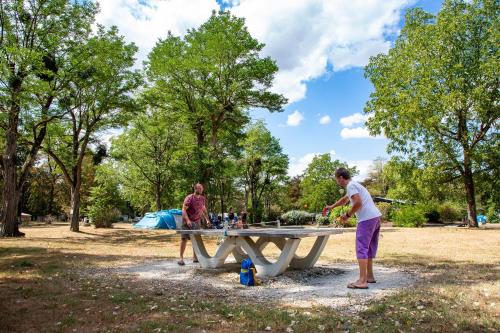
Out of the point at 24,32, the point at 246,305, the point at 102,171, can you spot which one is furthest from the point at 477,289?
the point at 102,171

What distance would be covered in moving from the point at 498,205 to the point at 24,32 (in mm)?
28632

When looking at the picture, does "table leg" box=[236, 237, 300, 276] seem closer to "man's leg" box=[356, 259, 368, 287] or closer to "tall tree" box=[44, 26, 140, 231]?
"man's leg" box=[356, 259, 368, 287]

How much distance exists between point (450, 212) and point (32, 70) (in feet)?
134

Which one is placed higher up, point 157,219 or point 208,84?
point 208,84

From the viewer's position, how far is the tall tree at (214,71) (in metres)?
22.8

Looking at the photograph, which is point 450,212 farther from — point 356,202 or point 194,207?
point 356,202

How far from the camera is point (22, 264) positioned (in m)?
9.04

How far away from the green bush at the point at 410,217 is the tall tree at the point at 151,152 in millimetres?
17272

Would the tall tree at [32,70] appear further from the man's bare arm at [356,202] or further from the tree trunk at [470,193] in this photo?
the tree trunk at [470,193]

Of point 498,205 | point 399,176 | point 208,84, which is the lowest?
point 498,205

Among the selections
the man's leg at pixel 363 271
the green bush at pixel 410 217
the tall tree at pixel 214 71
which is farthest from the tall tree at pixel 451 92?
the man's leg at pixel 363 271

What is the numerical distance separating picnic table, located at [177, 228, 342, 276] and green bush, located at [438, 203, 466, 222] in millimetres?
35825

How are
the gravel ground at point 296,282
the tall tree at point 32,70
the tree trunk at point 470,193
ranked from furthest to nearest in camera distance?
the tree trunk at point 470,193
the tall tree at point 32,70
the gravel ground at point 296,282

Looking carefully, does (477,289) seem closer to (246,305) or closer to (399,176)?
(246,305)
